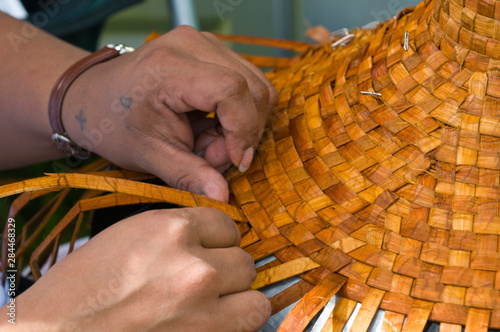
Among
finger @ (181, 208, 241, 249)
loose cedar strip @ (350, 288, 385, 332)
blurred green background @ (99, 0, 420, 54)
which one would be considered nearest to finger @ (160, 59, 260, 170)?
finger @ (181, 208, 241, 249)

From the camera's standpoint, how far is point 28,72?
771 millimetres

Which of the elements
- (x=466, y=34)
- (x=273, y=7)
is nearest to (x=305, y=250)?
(x=466, y=34)

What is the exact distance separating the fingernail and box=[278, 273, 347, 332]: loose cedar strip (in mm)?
177

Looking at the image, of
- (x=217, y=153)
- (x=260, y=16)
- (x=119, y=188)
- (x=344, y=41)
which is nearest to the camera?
(x=119, y=188)

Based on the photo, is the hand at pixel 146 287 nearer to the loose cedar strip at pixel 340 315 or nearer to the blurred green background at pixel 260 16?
the loose cedar strip at pixel 340 315

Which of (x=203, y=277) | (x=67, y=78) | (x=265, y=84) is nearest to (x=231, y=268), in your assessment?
(x=203, y=277)

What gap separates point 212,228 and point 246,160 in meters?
0.12

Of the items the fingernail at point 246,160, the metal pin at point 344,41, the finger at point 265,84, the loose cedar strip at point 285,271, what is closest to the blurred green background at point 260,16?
the metal pin at point 344,41

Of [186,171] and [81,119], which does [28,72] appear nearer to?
[81,119]

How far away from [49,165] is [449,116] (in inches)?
42.9

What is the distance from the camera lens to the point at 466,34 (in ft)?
1.67

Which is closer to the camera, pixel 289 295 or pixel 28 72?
pixel 289 295

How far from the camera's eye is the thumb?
1.93 ft

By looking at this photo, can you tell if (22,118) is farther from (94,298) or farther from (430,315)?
(430,315)
